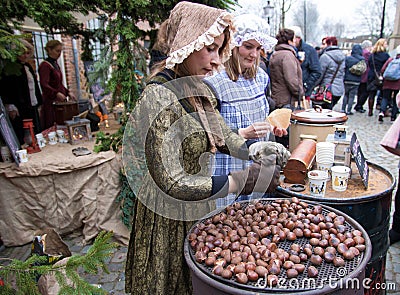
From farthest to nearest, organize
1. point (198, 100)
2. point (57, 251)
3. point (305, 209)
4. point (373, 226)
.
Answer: point (57, 251) → point (373, 226) → point (305, 209) → point (198, 100)

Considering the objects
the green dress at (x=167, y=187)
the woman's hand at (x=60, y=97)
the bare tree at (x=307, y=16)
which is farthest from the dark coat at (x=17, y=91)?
the bare tree at (x=307, y=16)

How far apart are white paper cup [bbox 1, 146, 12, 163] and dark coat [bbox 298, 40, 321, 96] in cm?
479

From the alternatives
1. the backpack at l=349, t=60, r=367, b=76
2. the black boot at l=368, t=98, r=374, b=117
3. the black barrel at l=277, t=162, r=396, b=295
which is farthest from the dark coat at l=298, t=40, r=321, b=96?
the black barrel at l=277, t=162, r=396, b=295

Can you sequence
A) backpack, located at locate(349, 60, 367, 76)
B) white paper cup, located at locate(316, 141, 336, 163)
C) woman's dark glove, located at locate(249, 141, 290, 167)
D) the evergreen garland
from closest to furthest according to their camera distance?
the evergreen garland
woman's dark glove, located at locate(249, 141, 290, 167)
white paper cup, located at locate(316, 141, 336, 163)
backpack, located at locate(349, 60, 367, 76)

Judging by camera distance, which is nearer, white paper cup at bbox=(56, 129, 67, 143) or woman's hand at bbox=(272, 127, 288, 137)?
woman's hand at bbox=(272, 127, 288, 137)

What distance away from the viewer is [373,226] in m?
1.94

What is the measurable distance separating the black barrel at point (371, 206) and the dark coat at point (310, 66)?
4251 millimetres

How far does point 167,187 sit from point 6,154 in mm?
2527

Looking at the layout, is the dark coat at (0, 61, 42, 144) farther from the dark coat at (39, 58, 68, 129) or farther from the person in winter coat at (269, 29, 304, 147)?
the person in winter coat at (269, 29, 304, 147)

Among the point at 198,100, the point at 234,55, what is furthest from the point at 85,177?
the point at 198,100

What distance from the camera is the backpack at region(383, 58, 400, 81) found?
23.4 ft

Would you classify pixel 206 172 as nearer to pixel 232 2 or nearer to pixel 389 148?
pixel 389 148

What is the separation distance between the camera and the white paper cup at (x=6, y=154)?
10.4ft

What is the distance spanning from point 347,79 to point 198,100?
7.83 metres
